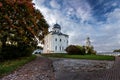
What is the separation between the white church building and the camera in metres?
68.2

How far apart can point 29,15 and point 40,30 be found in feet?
22.6

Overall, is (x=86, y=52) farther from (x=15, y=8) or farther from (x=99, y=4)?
(x=15, y=8)

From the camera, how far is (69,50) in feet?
140

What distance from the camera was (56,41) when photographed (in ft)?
227

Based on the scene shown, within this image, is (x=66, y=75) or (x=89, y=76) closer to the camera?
(x=89, y=76)

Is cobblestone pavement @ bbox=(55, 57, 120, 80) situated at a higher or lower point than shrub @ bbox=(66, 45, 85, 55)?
lower

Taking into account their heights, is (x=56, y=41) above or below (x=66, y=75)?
above

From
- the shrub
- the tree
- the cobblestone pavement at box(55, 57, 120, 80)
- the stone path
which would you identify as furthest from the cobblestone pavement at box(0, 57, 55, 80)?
the shrub

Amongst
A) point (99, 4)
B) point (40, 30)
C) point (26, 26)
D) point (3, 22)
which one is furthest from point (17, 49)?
point (99, 4)

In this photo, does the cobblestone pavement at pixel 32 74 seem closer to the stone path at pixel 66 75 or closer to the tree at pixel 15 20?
the stone path at pixel 66 75

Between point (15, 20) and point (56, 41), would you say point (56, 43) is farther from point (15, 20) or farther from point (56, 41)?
point (15, 20)

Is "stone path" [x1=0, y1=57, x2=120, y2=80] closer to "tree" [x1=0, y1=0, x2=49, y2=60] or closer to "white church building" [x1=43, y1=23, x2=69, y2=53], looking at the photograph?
"tree" [x1=0, y1=0, x2=49, y2=60]

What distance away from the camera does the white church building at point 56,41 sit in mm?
68188

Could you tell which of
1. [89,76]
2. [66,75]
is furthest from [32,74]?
[89,76]
